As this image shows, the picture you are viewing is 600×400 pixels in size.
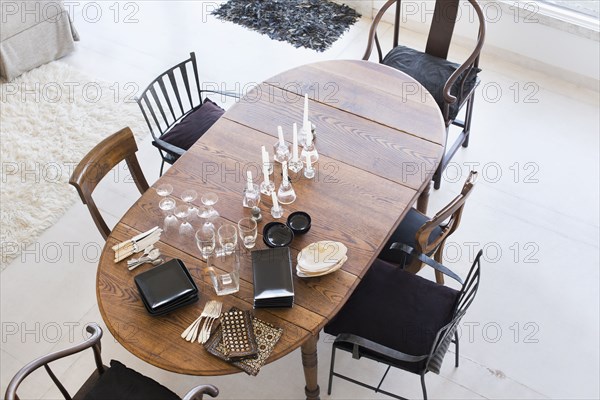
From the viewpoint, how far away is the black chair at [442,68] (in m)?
3.29

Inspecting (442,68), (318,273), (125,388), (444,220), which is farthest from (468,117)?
(125,388)

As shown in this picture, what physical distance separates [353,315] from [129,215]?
3.15 ft

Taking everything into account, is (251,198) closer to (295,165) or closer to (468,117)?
(295,165)

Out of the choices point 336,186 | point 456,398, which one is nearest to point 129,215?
point 336,186

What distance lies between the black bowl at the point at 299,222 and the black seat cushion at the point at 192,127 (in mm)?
934

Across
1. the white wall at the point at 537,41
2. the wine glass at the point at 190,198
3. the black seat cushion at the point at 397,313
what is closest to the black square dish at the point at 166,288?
the wine glass at the point at 190,198

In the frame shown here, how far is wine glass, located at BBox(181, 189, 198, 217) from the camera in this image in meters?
2.51

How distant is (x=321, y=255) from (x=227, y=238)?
352 mm

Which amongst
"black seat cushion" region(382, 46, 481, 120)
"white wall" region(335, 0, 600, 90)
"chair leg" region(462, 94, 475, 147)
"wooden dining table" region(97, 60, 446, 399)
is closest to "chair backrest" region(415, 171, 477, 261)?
"wooden dining table" region(97, 60, 446, 399)

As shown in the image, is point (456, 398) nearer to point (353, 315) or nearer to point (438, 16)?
point (353, 315)

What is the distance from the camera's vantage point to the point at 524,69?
4.23m

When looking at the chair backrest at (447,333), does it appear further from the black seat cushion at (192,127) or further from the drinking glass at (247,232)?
the black seat cushion at (192,127)

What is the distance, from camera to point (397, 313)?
98.3 inches

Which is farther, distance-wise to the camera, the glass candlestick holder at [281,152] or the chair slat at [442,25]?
the chair slat at [442,25]
